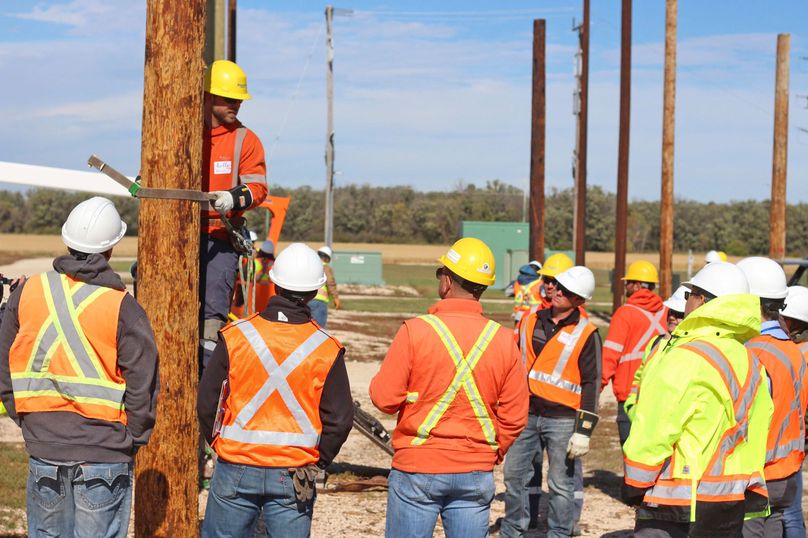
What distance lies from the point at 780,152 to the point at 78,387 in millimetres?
22139

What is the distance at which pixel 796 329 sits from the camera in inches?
264

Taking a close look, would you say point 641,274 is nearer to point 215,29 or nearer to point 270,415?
point 215,29

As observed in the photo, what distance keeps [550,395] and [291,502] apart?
326 centimetres

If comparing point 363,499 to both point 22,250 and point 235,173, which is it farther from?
point 22,250

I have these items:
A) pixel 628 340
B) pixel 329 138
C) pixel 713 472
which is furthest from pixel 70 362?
pixel 329 138

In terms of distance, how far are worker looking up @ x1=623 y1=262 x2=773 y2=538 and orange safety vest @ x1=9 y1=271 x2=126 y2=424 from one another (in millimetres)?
2237

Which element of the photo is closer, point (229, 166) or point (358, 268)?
point (229, 166)

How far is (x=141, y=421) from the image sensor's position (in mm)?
4676

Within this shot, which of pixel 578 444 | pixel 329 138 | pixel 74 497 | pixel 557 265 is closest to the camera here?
pixel 74 497

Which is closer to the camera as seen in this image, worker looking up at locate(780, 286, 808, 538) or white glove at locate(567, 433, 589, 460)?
worker looking up at locate(780, 286, 808, 538)

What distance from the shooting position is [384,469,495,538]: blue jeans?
5.16m

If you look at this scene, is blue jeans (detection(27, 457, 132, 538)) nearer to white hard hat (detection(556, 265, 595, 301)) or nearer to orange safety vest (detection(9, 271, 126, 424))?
orange safety vest (detection(9, 271, 126, 424))

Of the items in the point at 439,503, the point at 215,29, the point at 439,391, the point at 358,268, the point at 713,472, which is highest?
the point at 215,29

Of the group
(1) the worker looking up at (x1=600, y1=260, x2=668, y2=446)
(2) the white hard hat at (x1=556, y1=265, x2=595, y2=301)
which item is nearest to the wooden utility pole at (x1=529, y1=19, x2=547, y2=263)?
(1) the worker looking up at (x1=600, y1=260, x2=668, y2=446)
